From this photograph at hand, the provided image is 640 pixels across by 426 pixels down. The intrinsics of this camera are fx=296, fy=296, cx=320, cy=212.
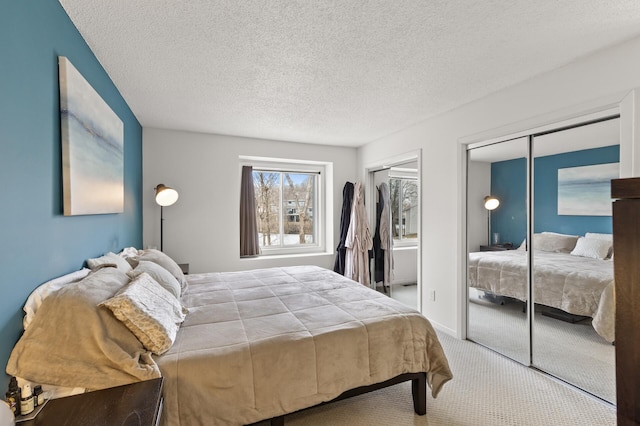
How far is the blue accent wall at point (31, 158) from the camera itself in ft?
3.81

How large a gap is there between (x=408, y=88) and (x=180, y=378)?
2.72 m

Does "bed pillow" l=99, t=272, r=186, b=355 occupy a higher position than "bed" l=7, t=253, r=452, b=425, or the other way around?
"bed pillow" l=99, t=272, r=186, b=355

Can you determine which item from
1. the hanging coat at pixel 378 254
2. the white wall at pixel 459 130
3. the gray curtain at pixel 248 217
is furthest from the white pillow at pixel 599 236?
the gray curtain at pixel 248 217

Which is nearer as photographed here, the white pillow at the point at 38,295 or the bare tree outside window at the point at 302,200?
the white pillow at the point at 38,295

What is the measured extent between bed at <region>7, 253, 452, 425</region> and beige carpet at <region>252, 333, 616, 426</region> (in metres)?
0.19

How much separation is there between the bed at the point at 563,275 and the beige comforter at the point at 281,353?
123cm

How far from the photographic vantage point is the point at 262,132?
160 inches

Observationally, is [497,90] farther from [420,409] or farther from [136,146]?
[136,146]

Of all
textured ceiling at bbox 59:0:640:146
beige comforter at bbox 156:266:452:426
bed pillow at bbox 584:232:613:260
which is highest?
textured ceiling at bbox 59:0:640:146

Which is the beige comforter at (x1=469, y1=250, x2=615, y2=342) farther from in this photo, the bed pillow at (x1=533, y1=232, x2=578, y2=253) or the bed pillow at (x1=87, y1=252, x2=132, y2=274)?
the bed pillow at (x1=87, y1=252, x2=132, y2=274)

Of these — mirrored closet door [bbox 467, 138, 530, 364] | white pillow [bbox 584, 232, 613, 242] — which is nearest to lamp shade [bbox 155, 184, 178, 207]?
mirrored closet door [bbox 467, 138, 530, 364]

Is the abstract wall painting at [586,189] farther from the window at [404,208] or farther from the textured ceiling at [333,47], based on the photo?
the window at [404,208]

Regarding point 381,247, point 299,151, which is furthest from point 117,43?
point 381,247

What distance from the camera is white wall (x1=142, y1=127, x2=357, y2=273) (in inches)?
153
